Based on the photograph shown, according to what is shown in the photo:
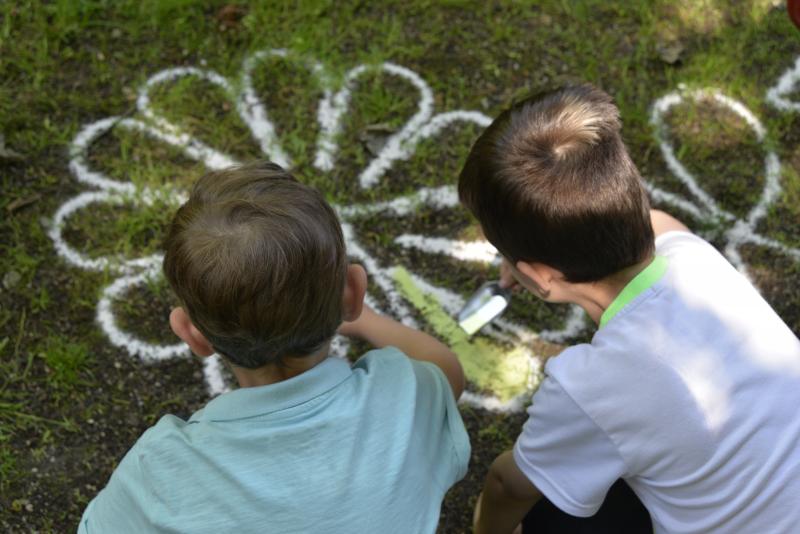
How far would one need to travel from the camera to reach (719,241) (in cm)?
247

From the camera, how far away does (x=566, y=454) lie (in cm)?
161

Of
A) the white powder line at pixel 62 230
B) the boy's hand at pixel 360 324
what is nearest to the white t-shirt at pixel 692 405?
the boy's hand at pixel 360 324

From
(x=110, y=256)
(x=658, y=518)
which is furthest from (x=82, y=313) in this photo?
(x=658, y=518)

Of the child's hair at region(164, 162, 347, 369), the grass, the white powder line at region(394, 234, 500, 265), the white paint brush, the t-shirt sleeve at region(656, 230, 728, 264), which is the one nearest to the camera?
the child's hair at region(164, 162, 347, 369)

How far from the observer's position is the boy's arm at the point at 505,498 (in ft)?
6.02

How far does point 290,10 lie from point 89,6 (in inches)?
26.0

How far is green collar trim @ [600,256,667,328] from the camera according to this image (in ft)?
5.28

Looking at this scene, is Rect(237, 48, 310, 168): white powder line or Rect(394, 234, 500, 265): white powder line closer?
Rect(394, 234, 500, 265): white powder line

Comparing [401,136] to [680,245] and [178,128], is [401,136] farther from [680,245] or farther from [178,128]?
[680,245]

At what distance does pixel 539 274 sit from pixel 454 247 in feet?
2.39

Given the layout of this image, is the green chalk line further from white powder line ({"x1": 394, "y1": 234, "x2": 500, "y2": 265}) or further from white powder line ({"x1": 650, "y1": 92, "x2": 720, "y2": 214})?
white powder line ({"x1": 650, "y1": 92, "x2": 720, "y2": 214})

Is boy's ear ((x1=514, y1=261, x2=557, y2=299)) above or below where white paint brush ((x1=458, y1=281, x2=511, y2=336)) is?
above

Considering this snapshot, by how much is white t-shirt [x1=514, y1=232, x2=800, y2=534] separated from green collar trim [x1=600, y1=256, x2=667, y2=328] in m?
0.02

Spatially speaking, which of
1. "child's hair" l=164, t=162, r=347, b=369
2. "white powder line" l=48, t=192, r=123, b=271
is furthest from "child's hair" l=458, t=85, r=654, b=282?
"white powder line" l=48, t=192, r=123, b=271
